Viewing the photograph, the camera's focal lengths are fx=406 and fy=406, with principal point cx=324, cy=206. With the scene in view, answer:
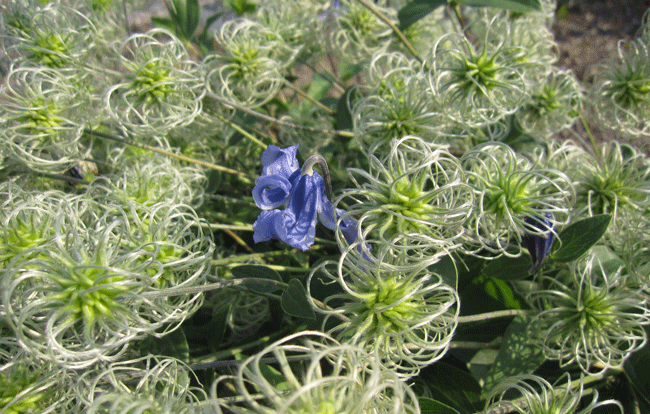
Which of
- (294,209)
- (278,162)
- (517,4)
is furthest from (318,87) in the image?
(294,209)

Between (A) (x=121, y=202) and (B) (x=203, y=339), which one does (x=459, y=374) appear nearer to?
(B) (x=203, y=339)

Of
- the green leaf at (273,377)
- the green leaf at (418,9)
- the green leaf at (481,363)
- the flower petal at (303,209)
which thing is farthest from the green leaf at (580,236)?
the green leaf at (418,9)

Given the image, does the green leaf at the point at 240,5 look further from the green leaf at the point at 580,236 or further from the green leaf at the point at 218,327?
the green leaf at the point at 580,236

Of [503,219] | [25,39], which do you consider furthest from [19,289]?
[503,219]

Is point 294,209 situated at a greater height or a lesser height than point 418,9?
lesser

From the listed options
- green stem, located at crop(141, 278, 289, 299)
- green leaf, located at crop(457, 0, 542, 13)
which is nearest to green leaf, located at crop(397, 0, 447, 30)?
green leaf, located at crop(457, 0, 542, 13)

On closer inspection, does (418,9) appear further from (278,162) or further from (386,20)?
A: (278,162)
